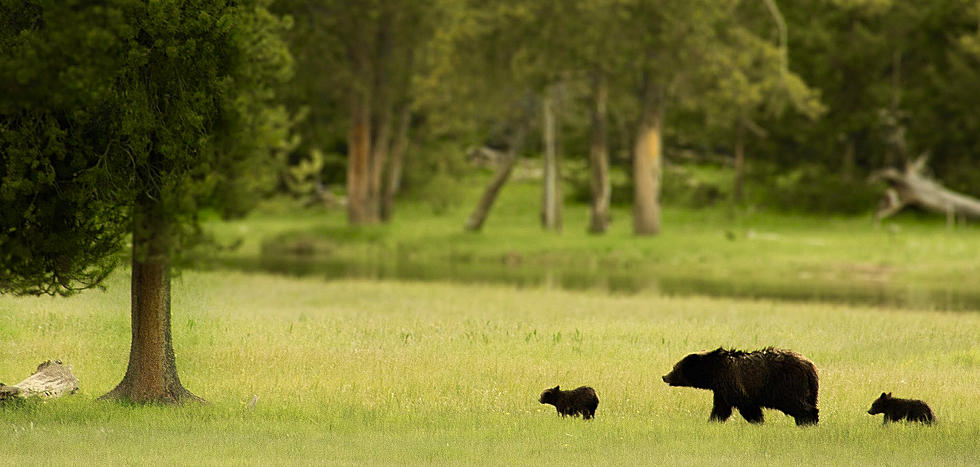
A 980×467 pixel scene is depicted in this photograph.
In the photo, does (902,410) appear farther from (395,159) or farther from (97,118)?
(395,159)

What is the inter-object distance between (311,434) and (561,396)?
2917 millimetres

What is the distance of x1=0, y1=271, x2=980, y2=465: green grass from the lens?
12266mm

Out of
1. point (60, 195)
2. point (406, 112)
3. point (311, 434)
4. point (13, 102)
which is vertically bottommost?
point (311, 434)

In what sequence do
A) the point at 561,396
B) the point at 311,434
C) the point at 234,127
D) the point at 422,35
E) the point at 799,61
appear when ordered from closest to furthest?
the point at 311,434
the point at 561,396
the point at 234,127
the point at 422,35
the point at 799,61

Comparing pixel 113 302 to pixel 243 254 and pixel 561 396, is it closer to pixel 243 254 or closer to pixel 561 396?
pixel 561 396

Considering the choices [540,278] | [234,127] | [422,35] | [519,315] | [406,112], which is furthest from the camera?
[406,112]

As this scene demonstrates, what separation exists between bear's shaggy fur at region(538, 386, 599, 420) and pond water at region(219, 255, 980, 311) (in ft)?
63.1

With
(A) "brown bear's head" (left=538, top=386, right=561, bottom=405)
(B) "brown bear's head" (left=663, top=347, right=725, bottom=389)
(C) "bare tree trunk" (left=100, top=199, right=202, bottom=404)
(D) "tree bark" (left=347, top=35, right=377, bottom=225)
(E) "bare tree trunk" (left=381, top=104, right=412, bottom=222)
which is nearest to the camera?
(B) "brown bear's head" (left=663, top=347, right=725, bottom=389)

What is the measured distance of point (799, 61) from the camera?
66.8 meters

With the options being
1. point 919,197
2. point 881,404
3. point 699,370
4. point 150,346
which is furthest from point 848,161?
point 150,346

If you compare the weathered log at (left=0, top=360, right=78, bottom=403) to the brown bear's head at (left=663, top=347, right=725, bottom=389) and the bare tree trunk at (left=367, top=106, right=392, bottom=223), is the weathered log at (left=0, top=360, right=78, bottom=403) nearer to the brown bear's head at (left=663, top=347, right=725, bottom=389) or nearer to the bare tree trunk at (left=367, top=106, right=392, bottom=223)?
the brown bear's head at (left=663, top=347, right=725, bottom=389)

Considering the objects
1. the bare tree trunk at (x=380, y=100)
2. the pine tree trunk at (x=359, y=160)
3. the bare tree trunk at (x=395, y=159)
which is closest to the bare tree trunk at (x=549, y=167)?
the bare tree trunk at (x=380, y=100)

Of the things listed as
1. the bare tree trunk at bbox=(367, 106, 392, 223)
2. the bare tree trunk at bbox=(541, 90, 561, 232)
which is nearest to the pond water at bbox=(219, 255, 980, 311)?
the bare tree trunk at bbox=(541, 90, 561, 232)

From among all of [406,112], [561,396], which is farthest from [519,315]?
[406,112]
